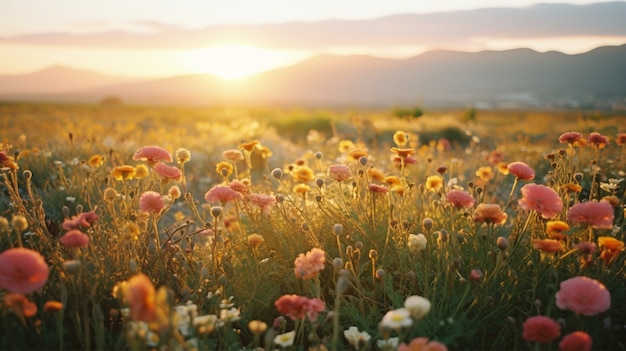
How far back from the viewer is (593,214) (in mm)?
2393

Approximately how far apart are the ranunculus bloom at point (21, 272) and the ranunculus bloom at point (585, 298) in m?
1.98

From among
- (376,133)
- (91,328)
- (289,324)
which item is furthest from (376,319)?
(376,133)

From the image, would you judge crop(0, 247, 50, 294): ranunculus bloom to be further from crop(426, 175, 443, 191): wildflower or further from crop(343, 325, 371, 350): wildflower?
crop(426, 175, 443, 191): wildflower

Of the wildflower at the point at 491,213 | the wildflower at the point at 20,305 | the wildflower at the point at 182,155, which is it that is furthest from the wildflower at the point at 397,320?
the wildflower at the point at 182,155

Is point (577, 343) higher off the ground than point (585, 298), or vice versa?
point (585, 298)

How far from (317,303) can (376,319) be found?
0.73 metres

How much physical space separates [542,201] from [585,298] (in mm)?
676

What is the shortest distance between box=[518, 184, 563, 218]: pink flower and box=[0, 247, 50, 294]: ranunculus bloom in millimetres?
2169

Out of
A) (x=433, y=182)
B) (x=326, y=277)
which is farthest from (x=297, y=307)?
(x=433, y=182)

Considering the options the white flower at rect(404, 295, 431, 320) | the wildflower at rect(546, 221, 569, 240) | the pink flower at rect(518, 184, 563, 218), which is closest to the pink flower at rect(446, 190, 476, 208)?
the pink flower at rect(518, 184, 563, 218)

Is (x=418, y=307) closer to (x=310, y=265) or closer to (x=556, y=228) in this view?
(x=310, y=265)

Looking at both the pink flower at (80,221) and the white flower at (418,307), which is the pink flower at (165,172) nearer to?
the pink flower at (80,221)

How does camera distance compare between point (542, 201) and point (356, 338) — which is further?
point (542, 201)

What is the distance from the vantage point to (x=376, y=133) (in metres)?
13.6
